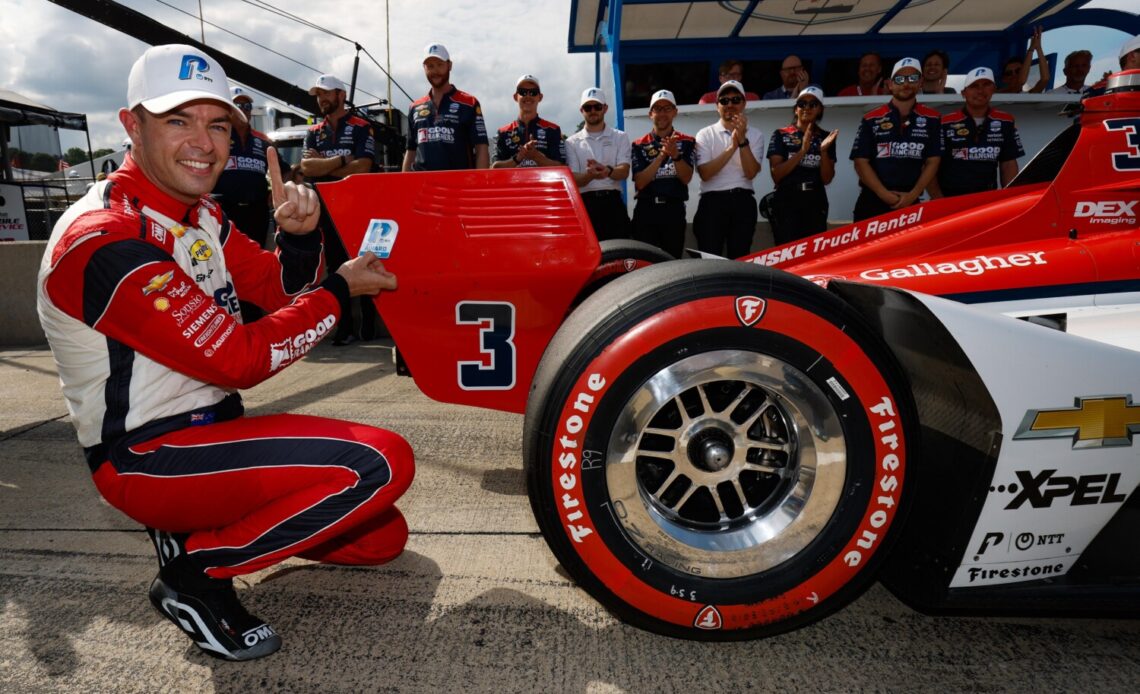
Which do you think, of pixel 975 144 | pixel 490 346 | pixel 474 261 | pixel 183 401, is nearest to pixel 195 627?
pixel 183 401

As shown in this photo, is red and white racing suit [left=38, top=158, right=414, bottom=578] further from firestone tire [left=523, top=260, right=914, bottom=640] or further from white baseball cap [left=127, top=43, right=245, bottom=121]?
firestone tire [left=523, top=260, right=914, bottom=640]

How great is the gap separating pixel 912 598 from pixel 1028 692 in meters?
0.29

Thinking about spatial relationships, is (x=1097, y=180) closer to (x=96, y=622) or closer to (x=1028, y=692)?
(x=1028, y=692)

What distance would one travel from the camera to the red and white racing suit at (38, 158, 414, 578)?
62.8 inches

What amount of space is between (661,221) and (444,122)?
182 cm

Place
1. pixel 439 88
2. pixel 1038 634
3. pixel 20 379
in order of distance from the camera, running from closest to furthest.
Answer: pixel 1038 634 < pixel 20 379 < pixel 439 88

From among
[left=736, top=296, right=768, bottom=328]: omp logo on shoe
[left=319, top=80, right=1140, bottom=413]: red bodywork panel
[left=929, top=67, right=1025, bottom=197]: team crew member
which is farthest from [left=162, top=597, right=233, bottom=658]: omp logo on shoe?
[left=929, top=67, right=1025, bottom=197]: team crew member

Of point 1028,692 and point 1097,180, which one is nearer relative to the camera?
point 1028,692

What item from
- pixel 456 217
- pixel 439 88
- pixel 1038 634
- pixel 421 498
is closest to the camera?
pixel 1038 634

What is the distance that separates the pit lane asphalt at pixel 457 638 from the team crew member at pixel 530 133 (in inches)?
142

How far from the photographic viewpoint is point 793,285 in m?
1.46

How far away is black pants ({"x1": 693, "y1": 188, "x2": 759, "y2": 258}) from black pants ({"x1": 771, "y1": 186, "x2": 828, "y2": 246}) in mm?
218

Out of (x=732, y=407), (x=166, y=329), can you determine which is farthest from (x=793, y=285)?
(x=166, y=329)

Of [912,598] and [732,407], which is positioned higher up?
[732,407]
